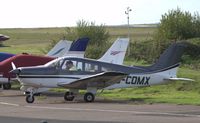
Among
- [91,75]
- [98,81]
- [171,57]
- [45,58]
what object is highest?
[171,57]

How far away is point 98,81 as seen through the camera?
77.5 feet

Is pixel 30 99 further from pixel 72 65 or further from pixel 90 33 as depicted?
pixel 90 33

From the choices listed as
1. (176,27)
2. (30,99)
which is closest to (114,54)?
(30,99)

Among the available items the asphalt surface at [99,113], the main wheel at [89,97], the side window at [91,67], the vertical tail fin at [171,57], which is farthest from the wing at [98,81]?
the vertical tail fin at [171,57]

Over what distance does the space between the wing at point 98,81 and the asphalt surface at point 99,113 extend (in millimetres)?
1670

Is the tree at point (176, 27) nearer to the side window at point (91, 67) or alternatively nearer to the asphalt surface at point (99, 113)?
the side window at point (91, 67)

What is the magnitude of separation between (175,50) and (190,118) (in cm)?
924

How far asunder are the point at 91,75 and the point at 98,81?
473 millimetres

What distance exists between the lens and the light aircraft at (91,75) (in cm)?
2314

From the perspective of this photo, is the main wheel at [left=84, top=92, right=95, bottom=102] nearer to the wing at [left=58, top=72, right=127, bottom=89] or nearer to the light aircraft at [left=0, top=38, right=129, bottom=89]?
the wing at [left=58, top=72, right=127, bottom=89]

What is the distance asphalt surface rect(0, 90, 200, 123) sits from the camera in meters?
15.4

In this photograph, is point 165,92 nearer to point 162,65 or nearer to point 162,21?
point 162,65

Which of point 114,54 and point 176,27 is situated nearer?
point 114,54

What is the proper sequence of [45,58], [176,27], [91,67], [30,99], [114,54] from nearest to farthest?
[30,99]
[91,67]
[114,54]
[45,58]
[176,27]
